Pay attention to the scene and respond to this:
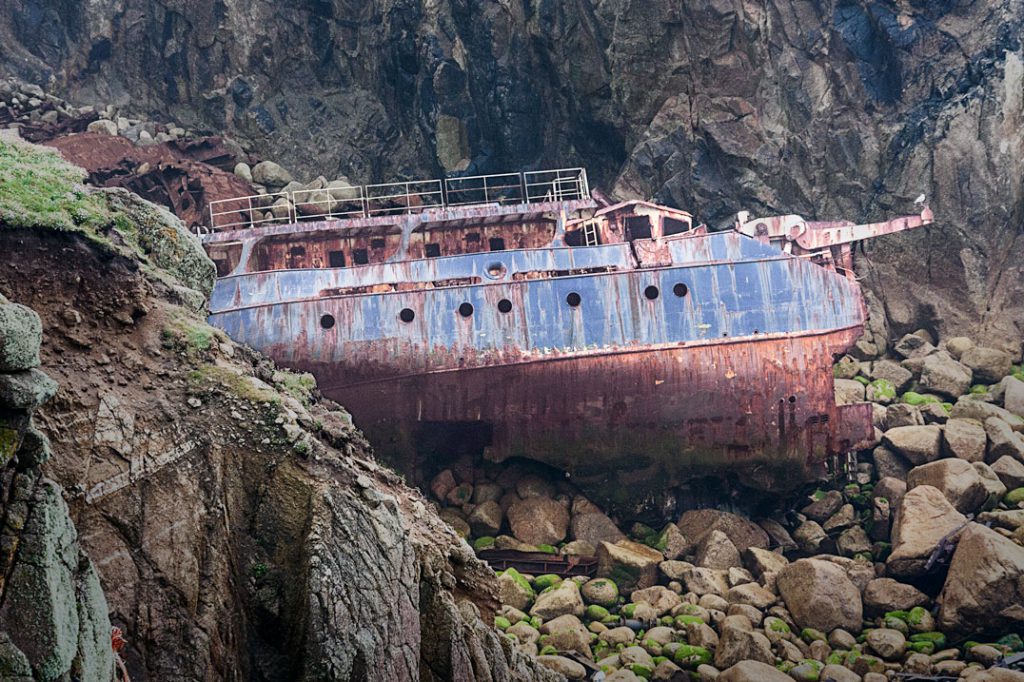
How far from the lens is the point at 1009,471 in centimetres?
1686

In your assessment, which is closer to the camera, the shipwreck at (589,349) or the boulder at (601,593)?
the boulder at (601,593)

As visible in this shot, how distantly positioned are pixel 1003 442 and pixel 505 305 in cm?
879

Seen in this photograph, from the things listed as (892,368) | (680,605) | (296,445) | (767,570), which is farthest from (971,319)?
(296,445)

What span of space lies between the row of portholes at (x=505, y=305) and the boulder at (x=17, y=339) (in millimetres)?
11740

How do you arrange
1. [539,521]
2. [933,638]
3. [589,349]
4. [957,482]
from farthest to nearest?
[589,349], [539,521], [957,482], [933,638]

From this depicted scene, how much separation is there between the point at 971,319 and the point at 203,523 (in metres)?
18.8

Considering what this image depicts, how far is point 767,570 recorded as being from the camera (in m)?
15.2

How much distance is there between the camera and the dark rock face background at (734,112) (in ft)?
72.8

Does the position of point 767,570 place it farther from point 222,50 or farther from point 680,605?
point 222,50

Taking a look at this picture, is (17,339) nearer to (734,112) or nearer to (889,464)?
(889,464)

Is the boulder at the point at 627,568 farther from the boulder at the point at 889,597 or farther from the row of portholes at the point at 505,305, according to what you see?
the row of portholes at the point at 505,305

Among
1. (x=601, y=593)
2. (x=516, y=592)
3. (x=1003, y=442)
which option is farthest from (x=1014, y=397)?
(x=516, y=592)

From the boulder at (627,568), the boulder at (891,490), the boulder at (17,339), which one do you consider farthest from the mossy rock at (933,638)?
the boulder at (17,339)

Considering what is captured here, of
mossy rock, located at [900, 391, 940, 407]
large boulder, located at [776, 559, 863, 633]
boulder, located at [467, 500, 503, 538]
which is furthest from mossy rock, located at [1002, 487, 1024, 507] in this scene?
boulder, located at [467, 500, 503, 538]
